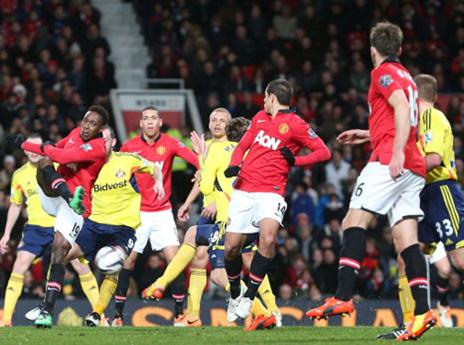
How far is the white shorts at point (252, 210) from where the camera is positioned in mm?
11414

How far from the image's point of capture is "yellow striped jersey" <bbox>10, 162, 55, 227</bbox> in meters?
15.1

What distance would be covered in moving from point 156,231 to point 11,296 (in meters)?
1.78

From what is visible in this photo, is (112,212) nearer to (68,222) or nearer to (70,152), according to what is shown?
(68,222)

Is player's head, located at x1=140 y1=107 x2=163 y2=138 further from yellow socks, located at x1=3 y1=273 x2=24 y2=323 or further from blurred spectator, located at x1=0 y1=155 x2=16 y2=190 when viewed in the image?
blurred spectator, located at x1=0 y1=155 x2=16 y2=190

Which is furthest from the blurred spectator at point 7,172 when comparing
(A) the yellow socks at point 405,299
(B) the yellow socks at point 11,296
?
(A) the yellow socks at point 405,299

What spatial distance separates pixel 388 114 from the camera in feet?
31.9

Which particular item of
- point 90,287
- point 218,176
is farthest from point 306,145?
point 90,287

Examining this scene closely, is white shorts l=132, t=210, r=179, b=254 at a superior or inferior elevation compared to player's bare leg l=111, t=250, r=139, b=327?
superior

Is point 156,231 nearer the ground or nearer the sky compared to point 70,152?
nearer the ground

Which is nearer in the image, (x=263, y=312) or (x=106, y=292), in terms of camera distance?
(x=263, y=312)

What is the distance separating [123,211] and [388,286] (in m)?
6.30

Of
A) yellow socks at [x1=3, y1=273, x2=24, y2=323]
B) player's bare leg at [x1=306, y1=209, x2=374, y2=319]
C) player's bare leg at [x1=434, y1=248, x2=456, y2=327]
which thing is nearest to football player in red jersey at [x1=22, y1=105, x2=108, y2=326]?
yellow socks at [x1=3, y1=273, x2=24, y2=323]

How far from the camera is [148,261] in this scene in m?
18.0

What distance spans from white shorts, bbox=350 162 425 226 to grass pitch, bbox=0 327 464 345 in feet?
3.22
